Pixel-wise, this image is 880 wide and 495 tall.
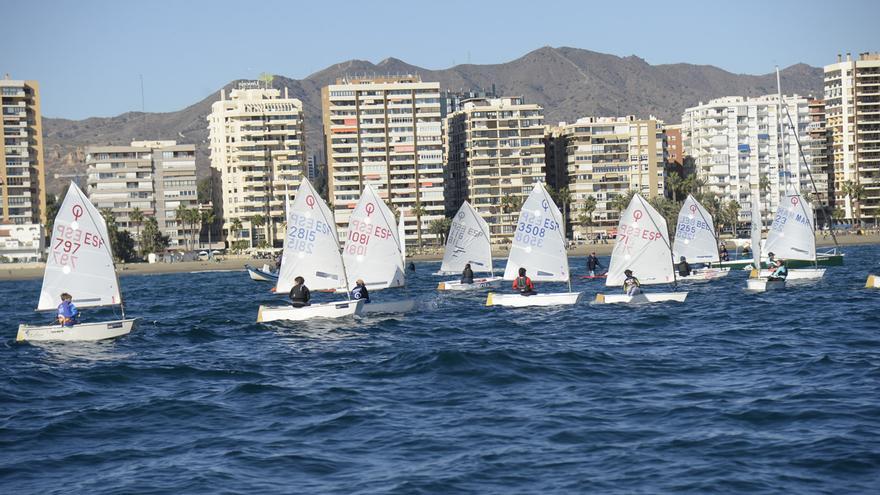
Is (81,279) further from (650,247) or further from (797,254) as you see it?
(797,254)

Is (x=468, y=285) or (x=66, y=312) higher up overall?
(x=66, y=312)

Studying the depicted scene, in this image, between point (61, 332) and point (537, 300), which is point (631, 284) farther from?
point (61, 332)

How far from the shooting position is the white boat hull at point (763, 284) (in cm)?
5999

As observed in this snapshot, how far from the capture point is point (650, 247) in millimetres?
54062

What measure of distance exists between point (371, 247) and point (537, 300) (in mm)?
9077

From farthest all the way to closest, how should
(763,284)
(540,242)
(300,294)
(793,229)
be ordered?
(793,229)
(763,284)
(540,242)
(300,294)

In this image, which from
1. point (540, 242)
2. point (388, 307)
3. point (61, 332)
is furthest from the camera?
point (540, 242)

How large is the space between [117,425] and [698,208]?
176 ft

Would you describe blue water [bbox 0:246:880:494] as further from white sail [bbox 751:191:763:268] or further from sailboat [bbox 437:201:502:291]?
sailboat [bbox 437:201:502:291]

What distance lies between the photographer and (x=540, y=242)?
55.2 meters

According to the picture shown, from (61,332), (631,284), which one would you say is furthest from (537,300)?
(61,332)

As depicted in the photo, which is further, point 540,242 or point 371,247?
point 371,247

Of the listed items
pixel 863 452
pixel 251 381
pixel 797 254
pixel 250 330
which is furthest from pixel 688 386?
pixel 797 254

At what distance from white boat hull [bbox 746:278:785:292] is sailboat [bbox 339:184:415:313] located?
61.6 ft
